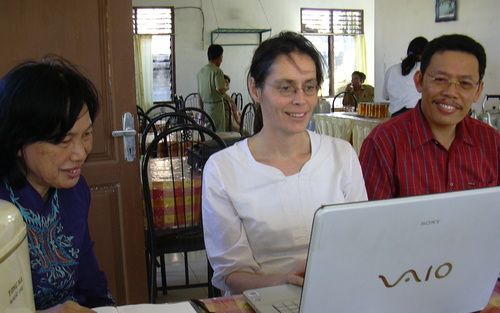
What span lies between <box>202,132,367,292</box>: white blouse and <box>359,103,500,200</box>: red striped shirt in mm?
317

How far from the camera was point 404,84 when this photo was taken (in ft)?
16.2

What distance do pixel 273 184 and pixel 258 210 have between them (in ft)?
0.25

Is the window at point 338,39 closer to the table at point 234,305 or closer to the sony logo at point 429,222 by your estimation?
the table at point 234,305

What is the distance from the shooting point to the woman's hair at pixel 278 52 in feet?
4.29

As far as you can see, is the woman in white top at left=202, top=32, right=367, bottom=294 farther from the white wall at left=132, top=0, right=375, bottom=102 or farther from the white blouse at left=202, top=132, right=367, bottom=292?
the white wall at left=132, top=0, right=375, bottom=102

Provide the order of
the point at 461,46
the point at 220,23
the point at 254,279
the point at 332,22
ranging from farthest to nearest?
1. the point at 332,22
2. the point at 220,23
3. the point at 461,46
4. the point at 254,279

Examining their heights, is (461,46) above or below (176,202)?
above

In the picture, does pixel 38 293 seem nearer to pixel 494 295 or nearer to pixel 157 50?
pixel 494 295

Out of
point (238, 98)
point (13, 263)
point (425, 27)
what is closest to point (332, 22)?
point (238, 98)

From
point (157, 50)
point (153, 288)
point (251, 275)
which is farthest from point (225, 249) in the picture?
point (157, 50)

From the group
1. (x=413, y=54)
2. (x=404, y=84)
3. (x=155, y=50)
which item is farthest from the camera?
(x=155, y=50)

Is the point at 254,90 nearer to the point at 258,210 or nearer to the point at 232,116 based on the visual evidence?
the point at 258,210

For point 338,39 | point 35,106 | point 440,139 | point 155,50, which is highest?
point 338,39

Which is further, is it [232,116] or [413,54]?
[232,116]
